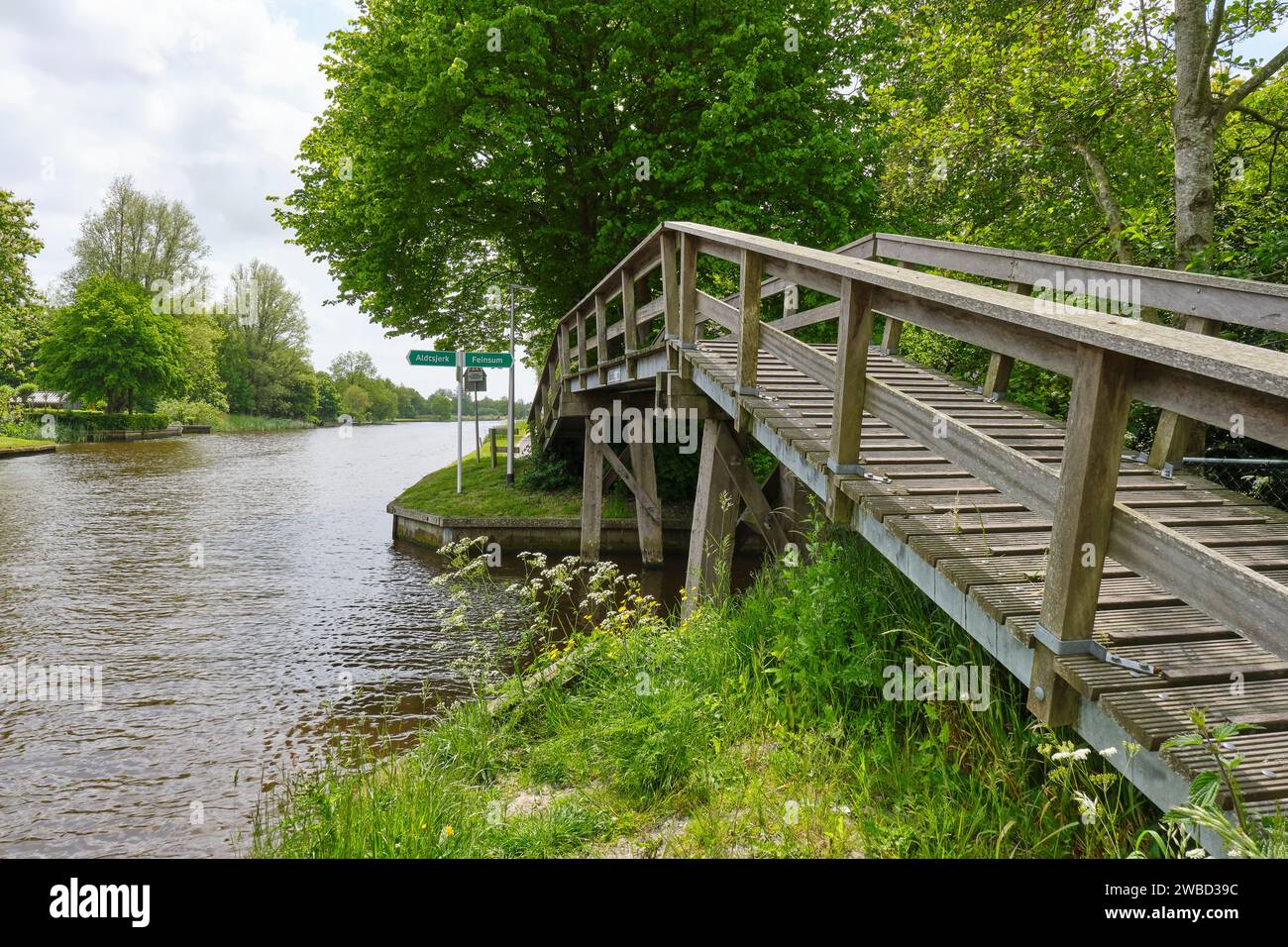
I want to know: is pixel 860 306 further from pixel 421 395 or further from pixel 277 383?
pixel 421 395

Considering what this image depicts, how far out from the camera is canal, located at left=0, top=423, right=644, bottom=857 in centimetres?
509

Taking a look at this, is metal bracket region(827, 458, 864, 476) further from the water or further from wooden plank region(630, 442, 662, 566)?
wooden plank region(630, 442, 662, 566)

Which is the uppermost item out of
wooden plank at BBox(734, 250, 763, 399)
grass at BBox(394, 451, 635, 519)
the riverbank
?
wooden plank at BBox(734, 250, 763, 399)

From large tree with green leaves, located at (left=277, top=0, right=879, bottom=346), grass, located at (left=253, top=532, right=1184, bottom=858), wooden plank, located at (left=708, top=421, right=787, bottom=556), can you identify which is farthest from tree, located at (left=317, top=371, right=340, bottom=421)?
grass, located at (left=253, top=532, right=1184, bottom=858)

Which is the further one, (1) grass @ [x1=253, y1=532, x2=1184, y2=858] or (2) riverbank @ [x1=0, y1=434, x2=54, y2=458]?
(2) riverbank @ [x1=0, y1=434, x2=54, y2=458]

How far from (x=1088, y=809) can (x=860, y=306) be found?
2.31m

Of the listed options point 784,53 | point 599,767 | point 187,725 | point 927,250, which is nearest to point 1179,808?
point 599,767

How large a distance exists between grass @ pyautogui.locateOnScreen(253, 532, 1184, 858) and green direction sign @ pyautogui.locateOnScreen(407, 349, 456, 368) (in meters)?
13.0

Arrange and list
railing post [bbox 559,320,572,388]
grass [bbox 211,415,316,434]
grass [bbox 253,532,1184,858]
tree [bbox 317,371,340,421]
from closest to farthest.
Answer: grass [bbox 253,532,1184,858] → railing post [bbox 559,320,572,388] → grass [bbox 211,415,316,434] → tree [bbox 317,371,340,421]

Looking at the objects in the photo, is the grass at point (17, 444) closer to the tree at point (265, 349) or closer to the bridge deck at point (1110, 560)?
the tree at point (265, 349)

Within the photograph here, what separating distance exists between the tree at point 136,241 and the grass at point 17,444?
19.0 meters

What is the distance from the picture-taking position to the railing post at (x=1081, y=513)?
7.34ft

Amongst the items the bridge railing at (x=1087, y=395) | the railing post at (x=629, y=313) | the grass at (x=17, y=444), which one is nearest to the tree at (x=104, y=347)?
the grass at (x=17, y=444)

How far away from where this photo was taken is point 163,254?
49.4 meters
